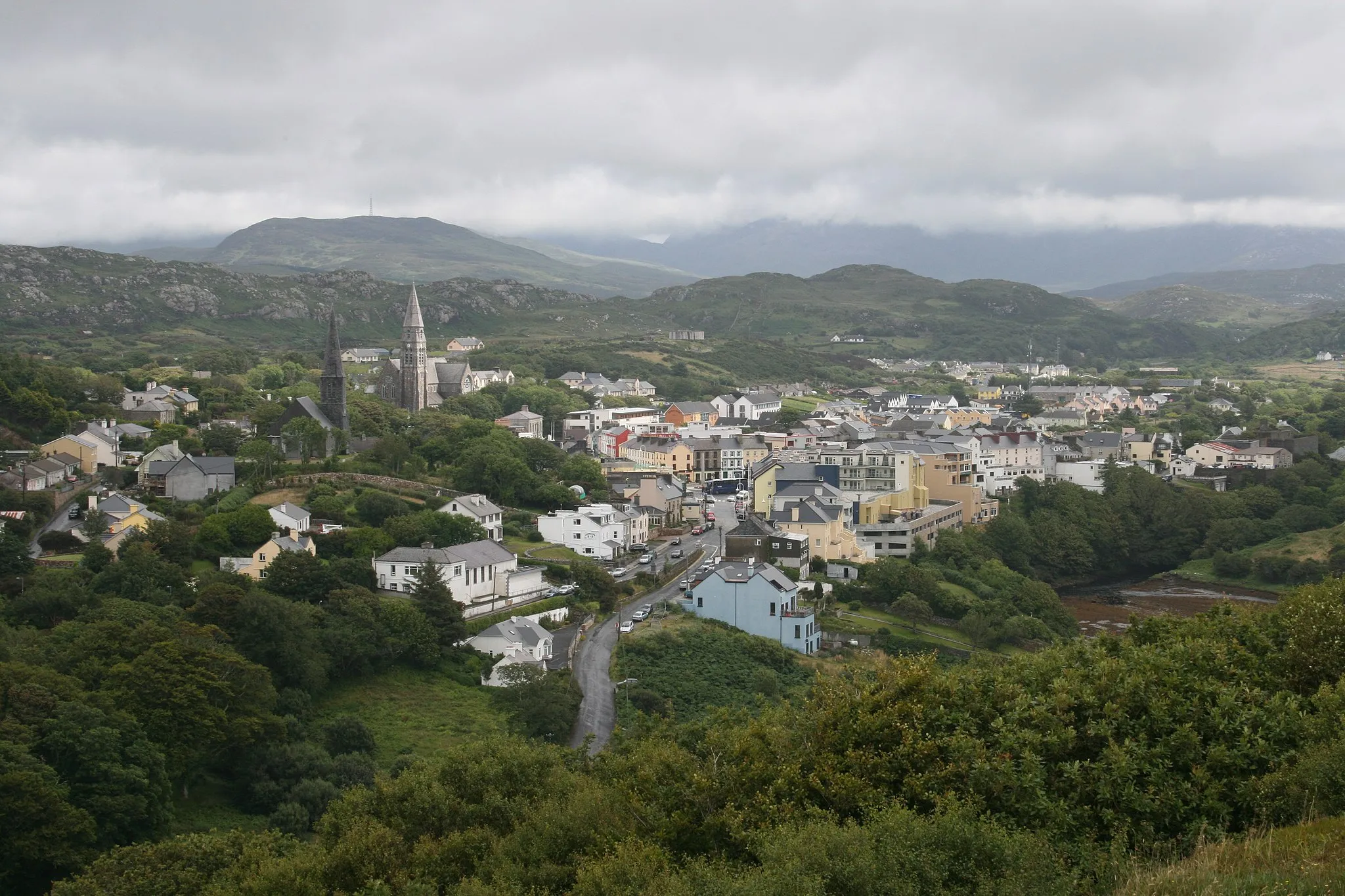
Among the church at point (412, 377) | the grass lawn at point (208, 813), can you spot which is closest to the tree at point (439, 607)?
the grass lawn at point (208, 813)

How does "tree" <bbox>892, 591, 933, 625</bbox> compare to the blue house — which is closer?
the blue house

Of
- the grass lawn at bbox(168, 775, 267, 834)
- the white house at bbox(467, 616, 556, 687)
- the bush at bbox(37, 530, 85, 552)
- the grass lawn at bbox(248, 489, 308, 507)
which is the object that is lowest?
the grass lawn at bbox(168, 775, 267, 834)

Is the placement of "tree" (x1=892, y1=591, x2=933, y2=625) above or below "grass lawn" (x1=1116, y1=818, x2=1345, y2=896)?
below

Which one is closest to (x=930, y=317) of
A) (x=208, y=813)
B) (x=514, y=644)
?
(x=514, y=644)

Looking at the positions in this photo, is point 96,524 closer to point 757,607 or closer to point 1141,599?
point 757,607

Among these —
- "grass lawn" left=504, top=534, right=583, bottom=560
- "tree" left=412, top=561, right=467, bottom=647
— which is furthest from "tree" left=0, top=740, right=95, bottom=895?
"grass lawn" left=504, top=534, right=583, bottom=560

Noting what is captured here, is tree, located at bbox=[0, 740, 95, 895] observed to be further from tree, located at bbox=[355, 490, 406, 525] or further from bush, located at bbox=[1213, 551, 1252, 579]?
bush, located at bbox=[1213, 551, 1252, 579]

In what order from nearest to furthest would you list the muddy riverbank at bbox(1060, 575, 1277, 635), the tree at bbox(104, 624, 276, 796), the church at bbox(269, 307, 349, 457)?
the tree at bbox(104, 624, 276, 796) → the muddy riverbank at bbox(1060, 575, 1277, 635) → the church at bbox(269, 307, 349, 457)
